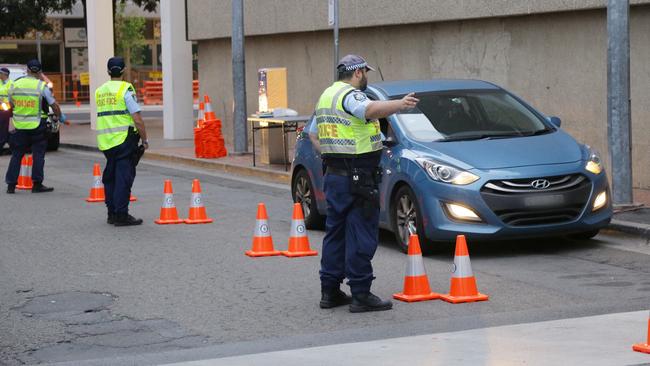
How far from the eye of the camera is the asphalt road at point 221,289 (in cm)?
839

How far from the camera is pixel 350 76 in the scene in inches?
357

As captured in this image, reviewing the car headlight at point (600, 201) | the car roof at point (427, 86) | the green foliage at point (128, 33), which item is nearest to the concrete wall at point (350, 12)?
the car roof at point (427, 86)

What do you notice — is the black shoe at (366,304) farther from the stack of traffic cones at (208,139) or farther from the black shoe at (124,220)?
the stack of traffic cones at (208,139)

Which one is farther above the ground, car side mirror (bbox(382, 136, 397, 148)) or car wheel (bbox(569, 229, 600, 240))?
car side mirror (bbox(382, 136, 397, 148))

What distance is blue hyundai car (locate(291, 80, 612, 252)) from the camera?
437 inches

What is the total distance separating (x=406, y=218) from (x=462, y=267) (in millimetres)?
2422

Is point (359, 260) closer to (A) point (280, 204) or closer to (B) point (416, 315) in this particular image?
(B) point (416, 315)

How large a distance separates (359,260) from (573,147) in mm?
3596

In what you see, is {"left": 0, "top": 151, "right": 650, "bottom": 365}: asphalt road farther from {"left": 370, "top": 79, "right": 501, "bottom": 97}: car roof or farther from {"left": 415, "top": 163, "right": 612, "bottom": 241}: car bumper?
{"left": 370, "top": 79, "right": 501, "bottom": 97}: car roof

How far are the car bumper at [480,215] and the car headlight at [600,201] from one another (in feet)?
0.36

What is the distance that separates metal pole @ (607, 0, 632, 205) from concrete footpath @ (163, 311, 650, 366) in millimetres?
5314

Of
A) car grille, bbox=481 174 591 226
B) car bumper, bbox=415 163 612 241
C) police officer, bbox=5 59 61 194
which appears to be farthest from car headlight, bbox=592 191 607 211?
police officer, bbox=5 59 61 194

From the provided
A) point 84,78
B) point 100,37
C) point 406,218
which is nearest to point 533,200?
point 406,218

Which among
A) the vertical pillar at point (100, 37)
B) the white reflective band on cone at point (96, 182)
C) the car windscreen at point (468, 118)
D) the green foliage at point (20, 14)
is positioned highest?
the green foliage at point (20, 14)
